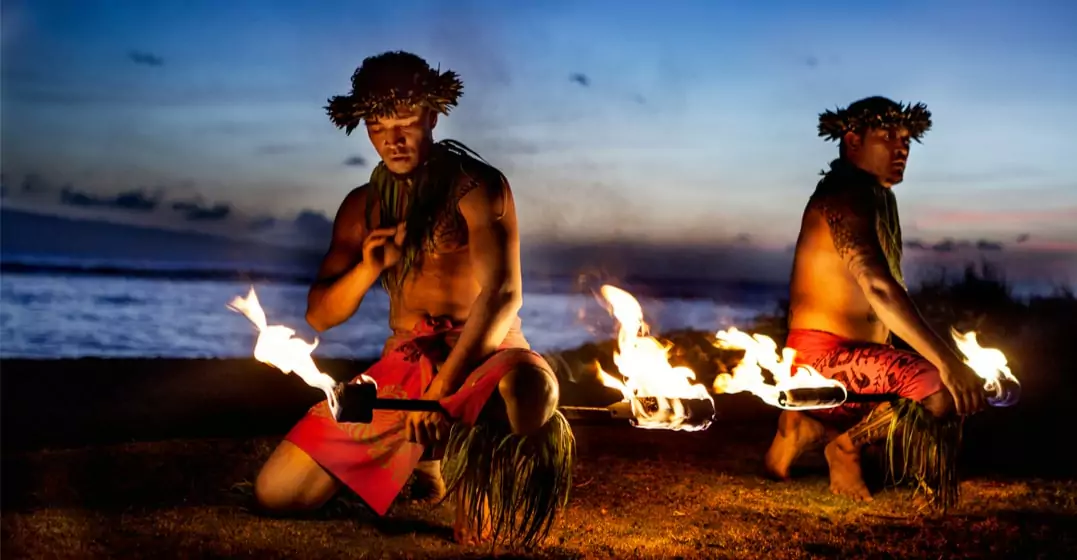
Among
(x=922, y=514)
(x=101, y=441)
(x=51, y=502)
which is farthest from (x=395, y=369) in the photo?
(x=101, y=441)

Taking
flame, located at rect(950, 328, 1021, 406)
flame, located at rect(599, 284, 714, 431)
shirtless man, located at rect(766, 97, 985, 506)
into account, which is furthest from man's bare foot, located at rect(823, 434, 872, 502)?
flame, located at rect(599, 284, 714, 431)

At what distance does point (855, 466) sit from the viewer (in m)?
5.75

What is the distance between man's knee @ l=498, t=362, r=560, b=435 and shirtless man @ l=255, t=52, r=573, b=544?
0.03 meters

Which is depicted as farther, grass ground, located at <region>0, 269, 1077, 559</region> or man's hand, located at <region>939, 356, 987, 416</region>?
man's hand, located at <region>939, 356, 987, 416</region>

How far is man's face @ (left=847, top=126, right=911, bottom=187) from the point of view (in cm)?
563

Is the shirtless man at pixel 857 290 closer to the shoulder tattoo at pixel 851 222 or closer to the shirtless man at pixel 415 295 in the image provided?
the shoulder tattoo at pixel 851 222

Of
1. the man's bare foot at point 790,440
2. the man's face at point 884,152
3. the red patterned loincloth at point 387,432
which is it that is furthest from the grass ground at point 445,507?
the man's face at point 884,152

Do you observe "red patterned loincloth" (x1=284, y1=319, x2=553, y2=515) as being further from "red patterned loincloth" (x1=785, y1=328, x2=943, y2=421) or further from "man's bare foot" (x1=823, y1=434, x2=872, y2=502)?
"man's bare foot" (x1=823, y1=434, x2=872, y2=502)

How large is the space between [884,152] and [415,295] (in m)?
2.58

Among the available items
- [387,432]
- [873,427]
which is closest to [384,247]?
[387,432]

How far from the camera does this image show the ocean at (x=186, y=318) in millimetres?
11867

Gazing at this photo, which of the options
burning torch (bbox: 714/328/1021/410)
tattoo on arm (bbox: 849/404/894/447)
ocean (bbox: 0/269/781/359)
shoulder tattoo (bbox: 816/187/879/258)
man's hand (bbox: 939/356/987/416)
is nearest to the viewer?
man's hand (bbox: 939/356/987/416)

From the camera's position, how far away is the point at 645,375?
4789 millimetres

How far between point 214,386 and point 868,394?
239 inches
